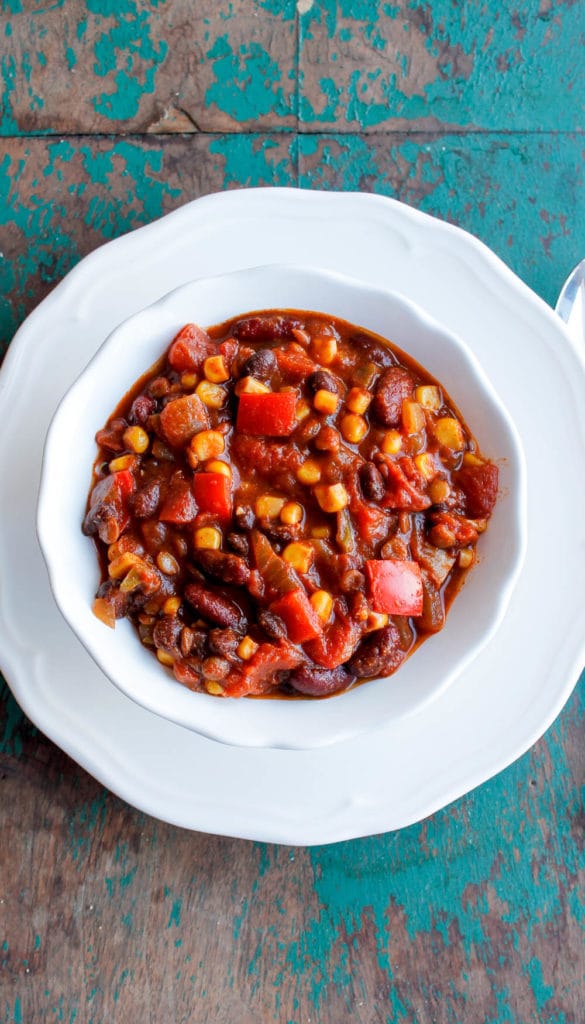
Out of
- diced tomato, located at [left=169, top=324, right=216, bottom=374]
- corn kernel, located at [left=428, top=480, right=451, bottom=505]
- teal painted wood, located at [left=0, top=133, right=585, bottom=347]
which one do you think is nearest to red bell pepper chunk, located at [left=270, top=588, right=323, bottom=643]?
corn kernel, located at [left=428, top=480, right=451, bottom=505]

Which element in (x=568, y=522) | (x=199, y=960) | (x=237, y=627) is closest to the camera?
(x=237, y=627)

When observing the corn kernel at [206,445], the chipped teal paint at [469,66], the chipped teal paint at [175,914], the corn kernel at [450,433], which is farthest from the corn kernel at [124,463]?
the chipped teal paint at [175,914]

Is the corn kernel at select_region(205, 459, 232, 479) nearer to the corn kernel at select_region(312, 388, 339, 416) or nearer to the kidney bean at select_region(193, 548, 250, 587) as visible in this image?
the kidney bean at select_region(193, 548, 250, 587)

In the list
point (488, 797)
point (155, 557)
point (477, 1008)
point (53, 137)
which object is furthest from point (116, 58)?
point (477, 1008)

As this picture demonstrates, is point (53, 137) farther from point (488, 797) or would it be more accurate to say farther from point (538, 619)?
point (488, 797)

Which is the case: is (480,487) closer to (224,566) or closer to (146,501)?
(224,566)

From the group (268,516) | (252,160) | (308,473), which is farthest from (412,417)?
(252,160)

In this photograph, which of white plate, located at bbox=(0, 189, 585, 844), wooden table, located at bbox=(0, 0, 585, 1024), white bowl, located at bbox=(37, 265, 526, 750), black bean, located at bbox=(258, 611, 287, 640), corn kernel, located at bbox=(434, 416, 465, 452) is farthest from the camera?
wooden table, located at bbox=(0, 0, 585, 1024)
